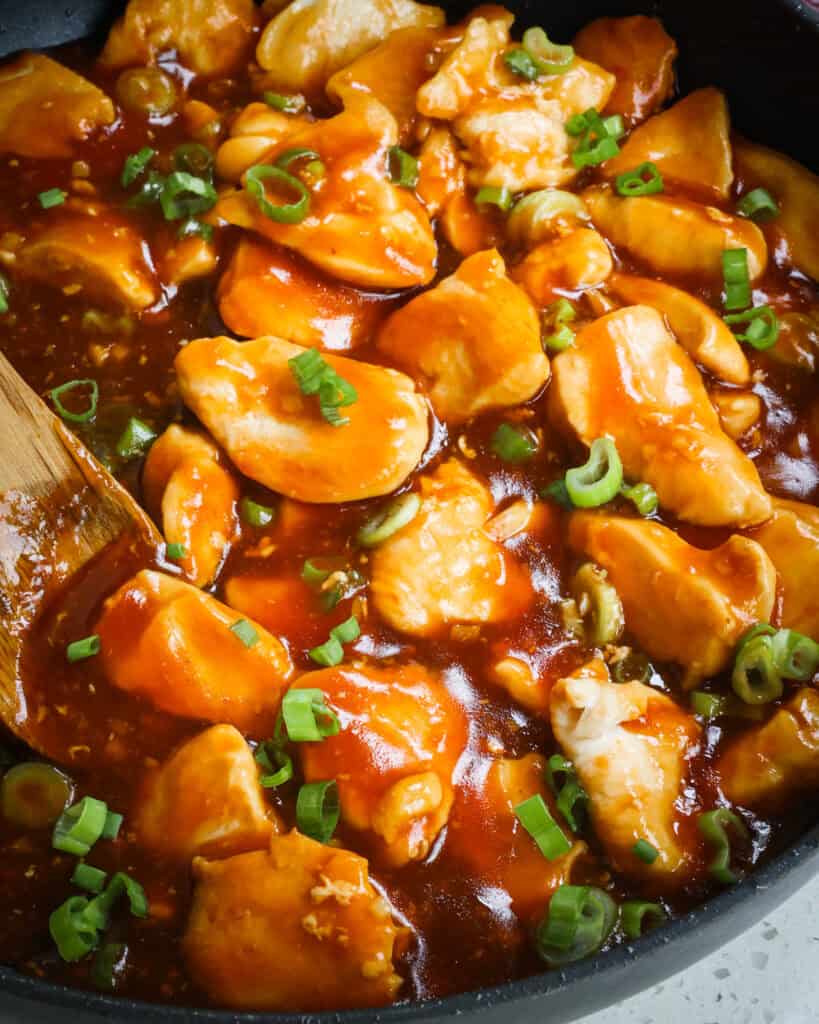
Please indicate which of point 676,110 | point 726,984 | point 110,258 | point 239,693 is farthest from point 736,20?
point 726,984

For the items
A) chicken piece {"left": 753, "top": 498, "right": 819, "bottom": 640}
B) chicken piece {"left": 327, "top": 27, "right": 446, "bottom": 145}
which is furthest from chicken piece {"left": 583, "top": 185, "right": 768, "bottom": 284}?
chicken piece {"left": 753, "top": 498, "right": 819, "bottom": 640}

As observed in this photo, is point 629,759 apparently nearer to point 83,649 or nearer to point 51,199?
point 83,649

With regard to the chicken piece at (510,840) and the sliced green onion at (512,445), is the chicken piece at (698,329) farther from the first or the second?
the chicken piece at (510,840)

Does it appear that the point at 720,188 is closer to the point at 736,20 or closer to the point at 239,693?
the point at 736,20

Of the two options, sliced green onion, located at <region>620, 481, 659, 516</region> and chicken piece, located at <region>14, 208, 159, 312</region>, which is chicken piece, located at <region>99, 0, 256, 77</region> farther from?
sliced green onion, located at <region>620, 481, 659, 516</region>

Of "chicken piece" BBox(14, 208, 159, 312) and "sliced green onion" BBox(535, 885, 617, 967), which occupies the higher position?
"chicken piece" BBox(14, 208, 159, 312)

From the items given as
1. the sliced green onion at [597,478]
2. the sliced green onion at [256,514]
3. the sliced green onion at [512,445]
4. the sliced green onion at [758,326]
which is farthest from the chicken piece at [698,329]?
the sliced green onion at [256,514]
